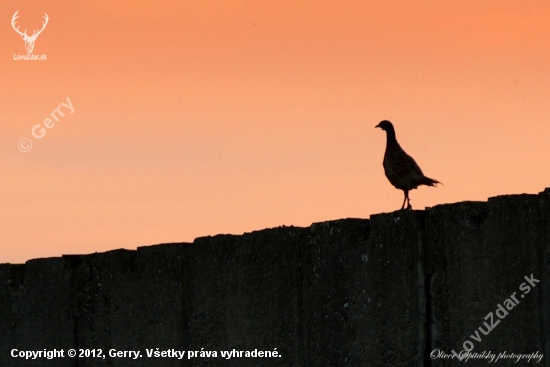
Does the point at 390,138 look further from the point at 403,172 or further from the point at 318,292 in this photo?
the point at 318,292

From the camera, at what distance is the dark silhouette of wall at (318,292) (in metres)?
5.14

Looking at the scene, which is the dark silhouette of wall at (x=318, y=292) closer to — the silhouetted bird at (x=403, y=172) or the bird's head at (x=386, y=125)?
the silhouetted bird at (x=403, y=172)

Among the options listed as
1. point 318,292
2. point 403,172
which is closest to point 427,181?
point 403,172

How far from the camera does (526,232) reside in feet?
16.6

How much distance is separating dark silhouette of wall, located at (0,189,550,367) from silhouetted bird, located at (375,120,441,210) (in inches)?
60.0

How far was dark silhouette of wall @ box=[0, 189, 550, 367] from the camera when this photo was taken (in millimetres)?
5145

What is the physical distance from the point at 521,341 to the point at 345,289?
1.17 metres


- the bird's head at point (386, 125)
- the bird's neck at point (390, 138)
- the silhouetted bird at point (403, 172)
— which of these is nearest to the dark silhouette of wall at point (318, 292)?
the silhouetted bird at point (403, 172)

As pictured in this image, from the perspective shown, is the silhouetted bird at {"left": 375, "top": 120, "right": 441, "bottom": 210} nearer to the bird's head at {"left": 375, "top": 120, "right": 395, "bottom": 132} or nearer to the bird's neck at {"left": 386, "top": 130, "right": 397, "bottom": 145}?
the bird's neck at {"left": 386, "top": 130, "right": 397, "bottom": 145}

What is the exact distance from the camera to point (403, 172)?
7.84 meters

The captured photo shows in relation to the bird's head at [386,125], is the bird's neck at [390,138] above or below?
below

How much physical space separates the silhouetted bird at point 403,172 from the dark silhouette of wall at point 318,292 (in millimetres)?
1524

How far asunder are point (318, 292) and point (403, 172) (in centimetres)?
192

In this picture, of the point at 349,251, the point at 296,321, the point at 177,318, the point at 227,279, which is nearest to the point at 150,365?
the point at 177,318
